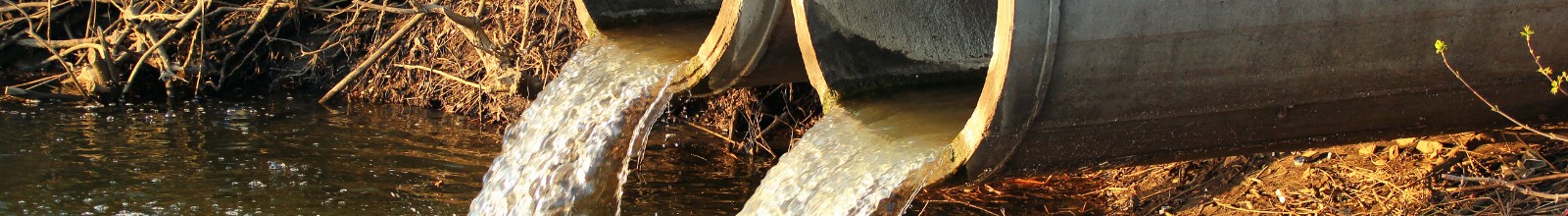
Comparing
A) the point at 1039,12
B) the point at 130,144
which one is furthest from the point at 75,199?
the point at 1039,12

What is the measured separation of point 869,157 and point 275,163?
3446 mm

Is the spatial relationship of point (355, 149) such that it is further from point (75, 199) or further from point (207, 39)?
point (207, 39)

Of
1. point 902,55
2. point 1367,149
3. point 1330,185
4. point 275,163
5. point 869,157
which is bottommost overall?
point 275,163

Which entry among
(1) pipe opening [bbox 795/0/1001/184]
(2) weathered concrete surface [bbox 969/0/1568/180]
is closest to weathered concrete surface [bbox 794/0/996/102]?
(1) pipe opening [bbox 795/0/1001/184]

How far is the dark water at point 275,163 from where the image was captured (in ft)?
19.1

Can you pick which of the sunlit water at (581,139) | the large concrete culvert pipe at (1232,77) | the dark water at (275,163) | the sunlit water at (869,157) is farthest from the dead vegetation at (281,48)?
the large concrete culvert pipe at (1232,77)

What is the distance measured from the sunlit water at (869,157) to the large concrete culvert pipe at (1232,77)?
23cm

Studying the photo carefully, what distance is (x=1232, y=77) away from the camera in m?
3.62

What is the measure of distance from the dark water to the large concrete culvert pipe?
8.21 ft

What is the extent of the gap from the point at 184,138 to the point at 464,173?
1.66 metres

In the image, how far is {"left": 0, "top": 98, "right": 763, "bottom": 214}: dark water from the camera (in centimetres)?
583

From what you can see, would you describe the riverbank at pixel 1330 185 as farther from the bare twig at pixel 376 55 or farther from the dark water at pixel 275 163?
the bare twig at pixel 376 55

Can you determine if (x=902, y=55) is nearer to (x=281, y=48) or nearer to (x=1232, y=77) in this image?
(x=1232, y=77)

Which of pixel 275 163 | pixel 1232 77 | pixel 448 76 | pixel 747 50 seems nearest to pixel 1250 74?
pixel 1232 77
